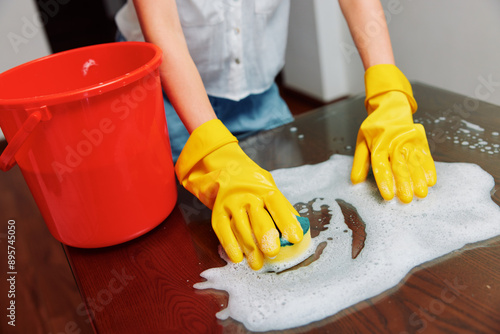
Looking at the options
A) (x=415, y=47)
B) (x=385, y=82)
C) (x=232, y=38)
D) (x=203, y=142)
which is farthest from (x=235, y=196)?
(x=415, y=47)

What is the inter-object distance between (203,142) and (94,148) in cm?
21

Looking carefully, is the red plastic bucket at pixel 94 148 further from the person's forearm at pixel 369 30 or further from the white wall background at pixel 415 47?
the white wall background at pixel 415 47

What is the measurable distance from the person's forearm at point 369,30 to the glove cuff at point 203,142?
40 centimetres

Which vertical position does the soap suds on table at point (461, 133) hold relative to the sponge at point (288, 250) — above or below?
below

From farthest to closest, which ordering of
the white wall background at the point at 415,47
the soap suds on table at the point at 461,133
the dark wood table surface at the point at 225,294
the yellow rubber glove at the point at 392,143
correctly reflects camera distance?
1. the white wall background at the point at 415,47
2. the soap suds on table at the point at 461,133
3. the yellow rubber glove at the point at 392,143
4. the dark wood table surface at the point at 225,294

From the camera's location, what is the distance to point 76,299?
4.13 ft

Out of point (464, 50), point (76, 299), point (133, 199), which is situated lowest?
point (76, 299)

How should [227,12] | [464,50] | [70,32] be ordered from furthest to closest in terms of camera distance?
[70,32] < [464,50] < [227,12]

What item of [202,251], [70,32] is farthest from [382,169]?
[70,32]

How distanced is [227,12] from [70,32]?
341 centimetres

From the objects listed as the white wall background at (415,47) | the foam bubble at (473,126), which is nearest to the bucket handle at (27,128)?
the foam bubble at (473,126)

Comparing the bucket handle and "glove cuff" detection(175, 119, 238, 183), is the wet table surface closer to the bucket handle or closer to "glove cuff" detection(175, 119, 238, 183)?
"glove cuff" detection(175, 119, 238, 183)

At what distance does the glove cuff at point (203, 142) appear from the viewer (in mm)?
811

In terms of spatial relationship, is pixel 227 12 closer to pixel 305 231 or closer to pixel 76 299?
pixel 305 231
